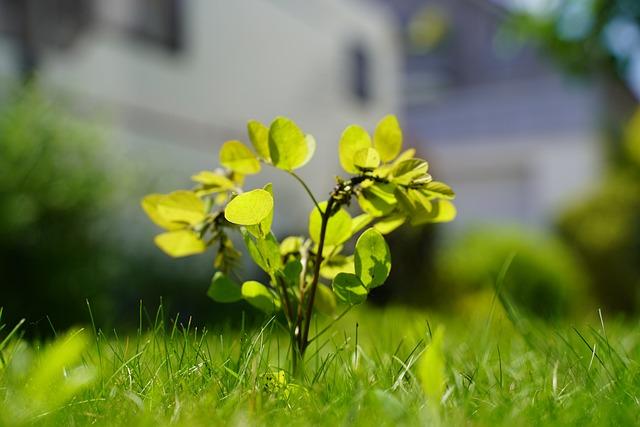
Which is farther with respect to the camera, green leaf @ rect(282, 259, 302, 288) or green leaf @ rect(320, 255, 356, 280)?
green leaf @ rect(320, 255, 356, 280)

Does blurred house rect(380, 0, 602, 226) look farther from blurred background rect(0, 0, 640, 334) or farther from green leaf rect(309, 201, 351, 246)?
green leaf rect(309, 201, 351, 246)

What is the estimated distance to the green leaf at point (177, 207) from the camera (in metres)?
1.70

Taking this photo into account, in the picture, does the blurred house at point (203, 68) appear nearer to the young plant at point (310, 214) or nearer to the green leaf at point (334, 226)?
the young plant at point (310, 214)

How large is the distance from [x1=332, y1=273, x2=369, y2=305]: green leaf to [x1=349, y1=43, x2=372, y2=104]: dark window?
14.6 m

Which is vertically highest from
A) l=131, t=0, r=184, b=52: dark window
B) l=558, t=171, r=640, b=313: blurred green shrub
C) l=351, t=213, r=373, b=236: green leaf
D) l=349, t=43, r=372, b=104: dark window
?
l=131, t=0, r=184, b=52: dark window

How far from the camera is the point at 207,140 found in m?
12.1

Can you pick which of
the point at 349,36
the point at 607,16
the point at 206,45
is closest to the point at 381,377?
the point at 607,16

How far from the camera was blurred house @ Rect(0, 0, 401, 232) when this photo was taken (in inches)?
365

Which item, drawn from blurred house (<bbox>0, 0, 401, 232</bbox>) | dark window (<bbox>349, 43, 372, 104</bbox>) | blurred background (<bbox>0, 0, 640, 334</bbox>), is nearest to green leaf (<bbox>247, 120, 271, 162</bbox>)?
blurred background (<bbox>0, 0, 640, 334</bbox>)

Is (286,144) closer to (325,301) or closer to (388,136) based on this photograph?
(388,136)

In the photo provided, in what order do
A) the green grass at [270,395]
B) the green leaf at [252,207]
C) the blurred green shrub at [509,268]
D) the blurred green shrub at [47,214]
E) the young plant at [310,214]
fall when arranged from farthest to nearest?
1. the blurred green shrub at [509,268]
2. the blurred green shrub at [47,214]
3. the young plant at [310,214]
4. the green leaf at [252,207]
5. the green grass at [270,395]

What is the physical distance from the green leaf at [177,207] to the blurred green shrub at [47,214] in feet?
9.77

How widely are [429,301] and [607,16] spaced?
4.59 meters

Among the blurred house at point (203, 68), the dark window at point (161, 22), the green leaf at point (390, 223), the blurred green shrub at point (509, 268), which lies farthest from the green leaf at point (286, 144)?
the dark window at point (161, 22)
